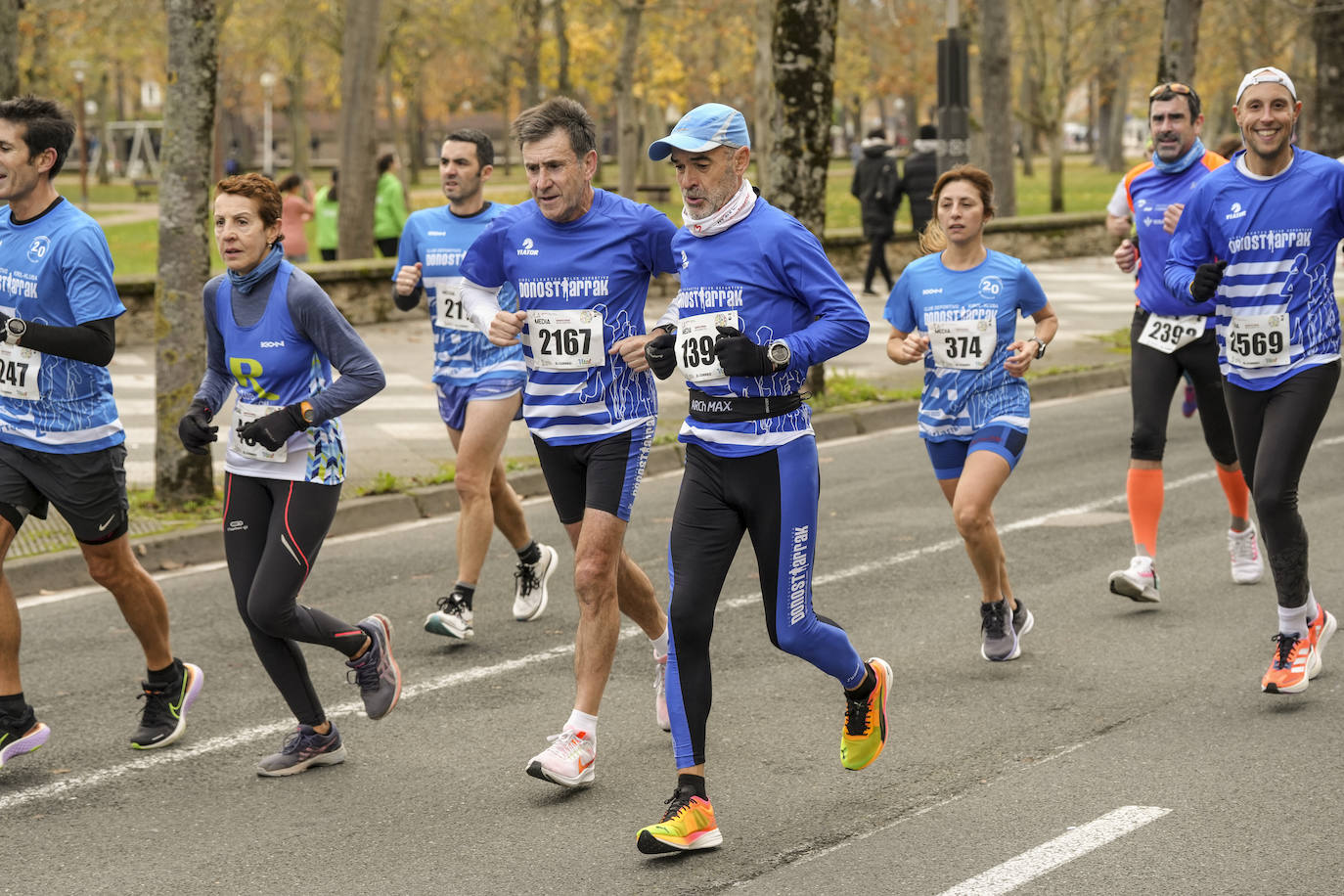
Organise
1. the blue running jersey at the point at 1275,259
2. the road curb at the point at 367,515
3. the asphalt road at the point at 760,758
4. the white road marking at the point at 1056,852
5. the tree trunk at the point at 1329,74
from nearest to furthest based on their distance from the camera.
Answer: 1. the white road marking at the point at 1056,852
2. the asphalt road at the point at 760,758
3. the blue running jersey at the point at 1275,259
4. the road curb at the point at 367,515
5. the tree trunk at the point at 1329,74

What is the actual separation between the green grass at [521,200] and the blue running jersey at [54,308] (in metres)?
13.7

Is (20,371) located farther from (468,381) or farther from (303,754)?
(468,381)

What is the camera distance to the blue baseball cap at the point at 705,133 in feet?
15.6

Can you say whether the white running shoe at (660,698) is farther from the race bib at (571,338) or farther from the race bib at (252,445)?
the race bib at (252,445)

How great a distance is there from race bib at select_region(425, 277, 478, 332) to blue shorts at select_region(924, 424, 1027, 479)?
7.33ft

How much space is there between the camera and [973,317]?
6477 mm

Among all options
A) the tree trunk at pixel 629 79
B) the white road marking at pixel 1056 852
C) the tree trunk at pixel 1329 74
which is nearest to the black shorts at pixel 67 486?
the white road marking at pixel 1056 852

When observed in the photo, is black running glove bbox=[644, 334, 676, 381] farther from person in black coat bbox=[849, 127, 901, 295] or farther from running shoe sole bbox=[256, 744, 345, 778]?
person in black coat bbox=[849, 127, 901, 295]

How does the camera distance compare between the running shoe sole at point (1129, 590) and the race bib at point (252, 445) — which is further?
the running shoe sole at point (1129, 590)

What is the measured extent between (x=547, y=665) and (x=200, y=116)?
16.0ft

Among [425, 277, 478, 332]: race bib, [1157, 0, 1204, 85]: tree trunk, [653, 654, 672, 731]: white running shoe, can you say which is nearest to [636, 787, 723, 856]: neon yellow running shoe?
[653, 654, 672, 731]: white running shoe

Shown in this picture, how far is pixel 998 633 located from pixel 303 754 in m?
2.72

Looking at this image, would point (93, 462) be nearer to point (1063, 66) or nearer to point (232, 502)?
point (232, 502)

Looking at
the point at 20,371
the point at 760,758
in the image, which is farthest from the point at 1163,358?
the point at 20,371
